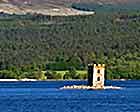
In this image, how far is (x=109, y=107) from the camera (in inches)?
3519

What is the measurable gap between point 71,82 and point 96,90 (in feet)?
134

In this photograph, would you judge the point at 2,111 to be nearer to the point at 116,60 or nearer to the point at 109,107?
the point at 109,107

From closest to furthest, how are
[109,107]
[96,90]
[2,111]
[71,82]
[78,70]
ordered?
[2,111], [109,107], [96,90], [71,82], [78,70]

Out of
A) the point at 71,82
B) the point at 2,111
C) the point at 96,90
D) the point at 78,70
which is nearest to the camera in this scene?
the point at 2,111

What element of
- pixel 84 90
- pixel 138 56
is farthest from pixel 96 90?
pixel 138 56

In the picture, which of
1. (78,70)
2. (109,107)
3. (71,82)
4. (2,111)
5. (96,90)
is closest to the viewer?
(2,111)

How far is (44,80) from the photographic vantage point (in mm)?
183375

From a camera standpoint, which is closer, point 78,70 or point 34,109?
point 34,109

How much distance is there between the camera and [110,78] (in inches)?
7259

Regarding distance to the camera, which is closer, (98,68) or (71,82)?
(98,68)

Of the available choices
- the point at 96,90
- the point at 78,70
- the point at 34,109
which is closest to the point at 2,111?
the point at 34,109

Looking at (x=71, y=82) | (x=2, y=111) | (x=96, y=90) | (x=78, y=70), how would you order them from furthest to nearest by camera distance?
(x=78, y=70) < (x=71, y=82) < (x=96, y=90) < (x=2, y=111)

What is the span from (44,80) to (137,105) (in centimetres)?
9175

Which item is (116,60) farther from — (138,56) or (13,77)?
(13,77)
